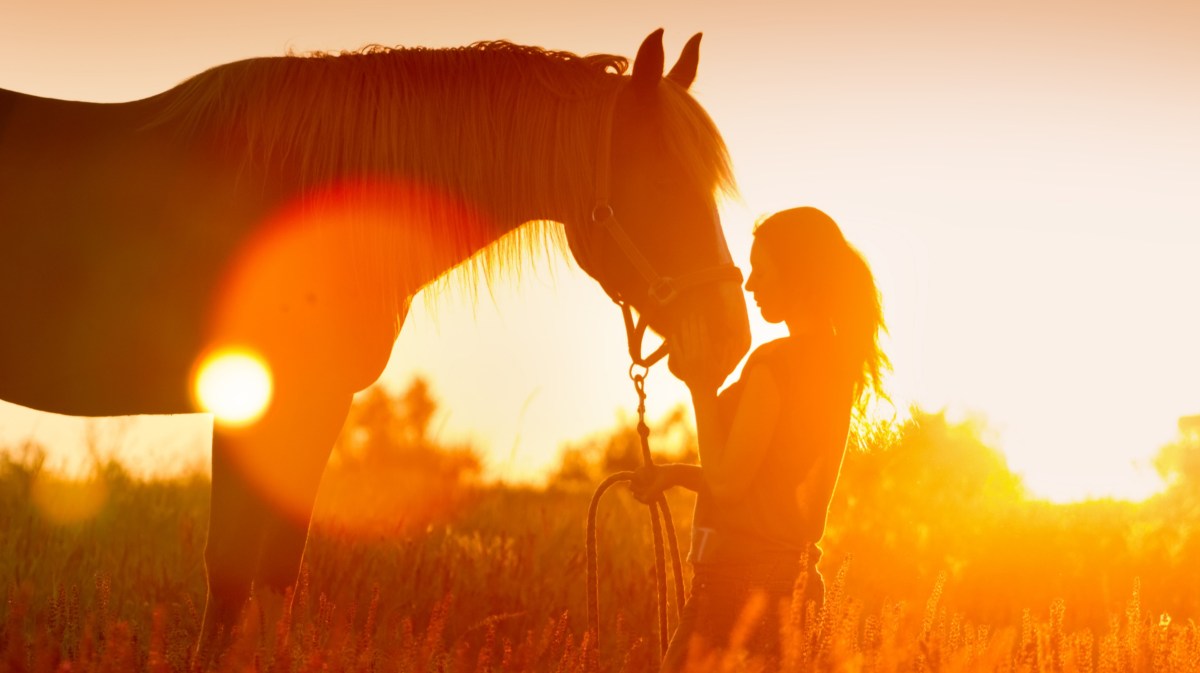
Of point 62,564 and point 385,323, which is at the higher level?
point 385,323

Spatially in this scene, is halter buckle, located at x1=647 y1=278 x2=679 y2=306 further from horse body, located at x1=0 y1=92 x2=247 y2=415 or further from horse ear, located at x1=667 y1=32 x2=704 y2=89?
horse body, located at x1=0 y1=92 x2=247 y2=415

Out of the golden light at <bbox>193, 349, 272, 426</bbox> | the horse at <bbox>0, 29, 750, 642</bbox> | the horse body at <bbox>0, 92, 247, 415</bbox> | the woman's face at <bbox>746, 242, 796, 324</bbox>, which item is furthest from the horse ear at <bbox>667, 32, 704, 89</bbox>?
the golden light at <bbox>193, 349, 272, 426</bbox>

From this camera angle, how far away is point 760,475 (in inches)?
125

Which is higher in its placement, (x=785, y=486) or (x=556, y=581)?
(x=785, y=486)

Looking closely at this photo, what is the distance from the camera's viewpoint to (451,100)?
3.65 meters

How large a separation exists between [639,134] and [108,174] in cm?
181

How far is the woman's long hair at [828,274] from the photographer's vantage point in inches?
136

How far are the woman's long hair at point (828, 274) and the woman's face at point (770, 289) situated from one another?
0.9 inches

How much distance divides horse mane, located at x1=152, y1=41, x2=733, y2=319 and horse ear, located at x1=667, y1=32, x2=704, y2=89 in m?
0.35

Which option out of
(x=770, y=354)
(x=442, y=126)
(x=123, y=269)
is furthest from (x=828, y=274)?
(x=123, y=269)

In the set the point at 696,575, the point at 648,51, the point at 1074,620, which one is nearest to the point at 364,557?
the point at 696,575

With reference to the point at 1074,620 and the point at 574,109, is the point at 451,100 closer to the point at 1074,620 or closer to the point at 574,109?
the point at 574,109

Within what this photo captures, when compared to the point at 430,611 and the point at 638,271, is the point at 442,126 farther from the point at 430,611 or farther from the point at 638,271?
the point at 430,611

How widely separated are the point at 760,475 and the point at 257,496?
1620 mm
